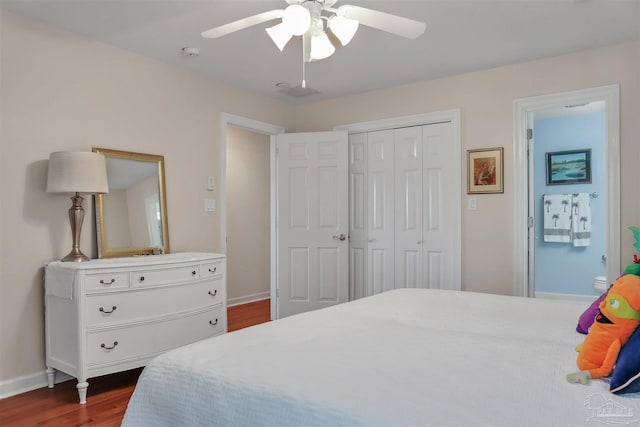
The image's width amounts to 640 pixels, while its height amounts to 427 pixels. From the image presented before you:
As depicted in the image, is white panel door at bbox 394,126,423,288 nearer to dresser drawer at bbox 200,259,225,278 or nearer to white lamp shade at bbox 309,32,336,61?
dresser drawer at bbox 200,259,225,278

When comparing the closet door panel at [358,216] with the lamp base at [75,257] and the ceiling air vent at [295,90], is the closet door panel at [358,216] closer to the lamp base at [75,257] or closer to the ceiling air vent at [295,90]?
the ceiling air vent at [295,90]

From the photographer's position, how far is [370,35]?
3.18 metres

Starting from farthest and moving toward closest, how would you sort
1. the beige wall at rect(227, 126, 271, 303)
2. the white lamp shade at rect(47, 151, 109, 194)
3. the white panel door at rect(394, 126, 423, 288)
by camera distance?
the beige wall at rect(227, 126, 271, 303), the white panel door at rect(394, 126, 423, 288), the white lamp shade at rect(47, 151, 109, 194)

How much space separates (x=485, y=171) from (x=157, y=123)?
2790 millimetres

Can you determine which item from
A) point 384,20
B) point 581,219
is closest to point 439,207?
point 384,20

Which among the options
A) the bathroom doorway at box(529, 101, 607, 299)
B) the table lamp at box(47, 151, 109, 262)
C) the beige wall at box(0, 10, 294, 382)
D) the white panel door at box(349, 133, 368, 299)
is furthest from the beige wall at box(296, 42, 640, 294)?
the table lamp at box(47, 151, 109, 262)

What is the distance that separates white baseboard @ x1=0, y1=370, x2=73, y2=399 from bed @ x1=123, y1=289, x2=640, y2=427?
1.90m

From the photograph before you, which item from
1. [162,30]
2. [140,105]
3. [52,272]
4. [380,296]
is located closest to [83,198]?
[52,272]

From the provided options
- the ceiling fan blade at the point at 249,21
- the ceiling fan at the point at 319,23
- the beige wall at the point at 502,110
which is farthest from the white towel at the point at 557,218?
the ceiling fan blade at the point at 249,21

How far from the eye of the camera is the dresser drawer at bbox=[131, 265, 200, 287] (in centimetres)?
293

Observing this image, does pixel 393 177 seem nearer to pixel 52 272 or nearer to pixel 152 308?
pixel 152 308

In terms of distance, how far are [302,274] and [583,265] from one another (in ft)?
11.8

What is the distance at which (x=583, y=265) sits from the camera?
5.64 m

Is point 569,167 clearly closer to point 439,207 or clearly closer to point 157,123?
point 439,207
